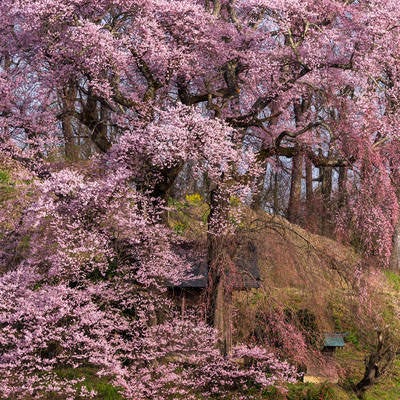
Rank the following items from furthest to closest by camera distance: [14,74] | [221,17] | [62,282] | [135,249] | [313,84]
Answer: [221,17] → [313,84] → [14,74] → [135,249] → [62,282]

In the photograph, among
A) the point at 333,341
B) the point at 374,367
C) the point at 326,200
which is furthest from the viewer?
the point at 326,200

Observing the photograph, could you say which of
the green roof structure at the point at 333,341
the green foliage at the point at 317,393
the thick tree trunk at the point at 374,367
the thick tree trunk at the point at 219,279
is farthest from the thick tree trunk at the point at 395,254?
the thick tree trunk at the point at 219,279

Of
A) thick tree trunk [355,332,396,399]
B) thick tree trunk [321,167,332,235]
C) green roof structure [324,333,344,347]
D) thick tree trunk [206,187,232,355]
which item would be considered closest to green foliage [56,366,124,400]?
thick tree trunk [206,187,232,355]

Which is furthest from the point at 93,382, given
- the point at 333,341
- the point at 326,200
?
the point at 326,200

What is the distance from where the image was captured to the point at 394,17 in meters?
12.3

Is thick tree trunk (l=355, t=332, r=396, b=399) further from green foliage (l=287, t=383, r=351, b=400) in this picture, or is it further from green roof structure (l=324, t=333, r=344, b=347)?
green foliage (l=287, t=383, r=351, b=400)

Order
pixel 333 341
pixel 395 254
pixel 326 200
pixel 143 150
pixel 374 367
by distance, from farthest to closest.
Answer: pixel 326 200
pixel 395 254
pixel 333 341
pixel 374 367
pixel 143 150

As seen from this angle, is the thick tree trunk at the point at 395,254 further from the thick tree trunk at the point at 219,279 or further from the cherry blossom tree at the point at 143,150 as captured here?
the thick tree trunk at the point at 219,279

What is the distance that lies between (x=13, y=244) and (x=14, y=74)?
12.5ft

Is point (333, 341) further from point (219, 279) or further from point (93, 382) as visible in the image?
point (93, 382)

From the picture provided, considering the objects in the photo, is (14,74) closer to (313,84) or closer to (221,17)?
(221,17)

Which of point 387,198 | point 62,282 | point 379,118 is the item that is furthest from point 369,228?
point 62,282

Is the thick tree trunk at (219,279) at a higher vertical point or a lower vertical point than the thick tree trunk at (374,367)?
higher

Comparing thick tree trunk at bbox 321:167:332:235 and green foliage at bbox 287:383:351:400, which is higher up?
thick tree trunk at bbox 321:167:332:235
